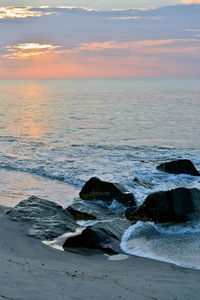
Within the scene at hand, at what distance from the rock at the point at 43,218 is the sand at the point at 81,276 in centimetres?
56

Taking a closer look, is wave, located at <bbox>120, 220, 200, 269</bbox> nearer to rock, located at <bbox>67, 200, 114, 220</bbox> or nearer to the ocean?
the ocean

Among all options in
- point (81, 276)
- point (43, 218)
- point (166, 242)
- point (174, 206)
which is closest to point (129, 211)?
point (174, 206)

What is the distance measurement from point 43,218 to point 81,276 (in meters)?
3.74

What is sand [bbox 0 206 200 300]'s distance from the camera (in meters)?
5.21

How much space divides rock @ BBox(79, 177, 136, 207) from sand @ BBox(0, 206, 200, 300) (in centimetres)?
413

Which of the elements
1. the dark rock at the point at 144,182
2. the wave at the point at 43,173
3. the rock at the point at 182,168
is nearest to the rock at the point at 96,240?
the dark rock at the point at 144,182

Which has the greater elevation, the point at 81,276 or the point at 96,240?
the point at 81,276

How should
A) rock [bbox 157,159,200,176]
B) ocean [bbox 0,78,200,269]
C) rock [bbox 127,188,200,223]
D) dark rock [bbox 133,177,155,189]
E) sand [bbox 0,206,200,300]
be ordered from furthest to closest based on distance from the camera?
rock [bbox 157,159,200,176]
dark rock [bbox 133,177,155,189]
rock [bbox 127,188,200,223]
ocean [bbox 0,78,200,269]
sand [bbox 0,206,200,300]

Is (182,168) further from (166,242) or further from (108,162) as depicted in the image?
(166,242)

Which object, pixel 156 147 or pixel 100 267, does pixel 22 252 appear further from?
pixel 156 147

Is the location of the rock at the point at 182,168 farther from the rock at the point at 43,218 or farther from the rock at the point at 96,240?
the rock at the point at 96,240

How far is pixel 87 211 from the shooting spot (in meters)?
11.0

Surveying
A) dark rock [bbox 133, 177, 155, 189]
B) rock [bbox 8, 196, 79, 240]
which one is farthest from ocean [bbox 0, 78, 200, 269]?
rock [bbox 8, 196, 79, 240]

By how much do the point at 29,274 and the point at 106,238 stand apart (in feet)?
9.34
